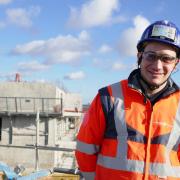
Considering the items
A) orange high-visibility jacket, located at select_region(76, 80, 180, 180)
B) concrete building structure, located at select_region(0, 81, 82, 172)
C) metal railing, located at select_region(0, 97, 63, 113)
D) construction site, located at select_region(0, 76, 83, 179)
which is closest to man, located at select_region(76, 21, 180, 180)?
orange high-visibility jacket, located at select_region(76, 80, 180, 180)

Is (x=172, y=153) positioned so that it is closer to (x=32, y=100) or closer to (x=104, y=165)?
(x=104, y=165)

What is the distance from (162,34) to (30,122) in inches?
1071

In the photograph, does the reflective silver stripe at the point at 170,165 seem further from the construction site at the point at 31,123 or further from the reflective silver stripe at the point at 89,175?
the construction site at the point at 31,123

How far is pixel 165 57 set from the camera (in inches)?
106

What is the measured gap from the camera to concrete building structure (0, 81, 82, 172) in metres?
28.8

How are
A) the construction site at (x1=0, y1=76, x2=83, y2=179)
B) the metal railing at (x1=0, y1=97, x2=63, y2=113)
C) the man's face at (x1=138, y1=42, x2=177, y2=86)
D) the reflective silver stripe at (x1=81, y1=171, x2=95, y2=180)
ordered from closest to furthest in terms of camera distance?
the man's face at (x1=138, y1=42, x2=177, y2=86) → the reflective silver stripe at (x1=81, y1=171, x2=95, y2=180) → the construction site at (x1=0, y1=76, x2=83, y2=179) → the metal railing at (x1=0, y1=97, x2=63, y2=113)

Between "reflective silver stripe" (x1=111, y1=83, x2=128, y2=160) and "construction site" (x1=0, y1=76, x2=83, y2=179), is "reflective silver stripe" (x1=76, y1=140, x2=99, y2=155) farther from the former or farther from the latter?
"construction site" (x1=0, y1=76, x2=83, y2=179)

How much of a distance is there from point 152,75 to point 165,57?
0.14 meters

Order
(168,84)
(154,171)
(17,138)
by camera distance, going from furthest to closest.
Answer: (17,138)
(168,84)
(154,171)

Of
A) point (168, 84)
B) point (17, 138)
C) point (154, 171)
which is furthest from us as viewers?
point (17, 138)

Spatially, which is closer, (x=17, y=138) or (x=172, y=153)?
(x=172, y=153)

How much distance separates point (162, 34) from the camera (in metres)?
2.65

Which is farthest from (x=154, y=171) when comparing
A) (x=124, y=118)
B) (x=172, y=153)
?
(x=124, y=118)

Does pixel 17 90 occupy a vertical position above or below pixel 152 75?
above
